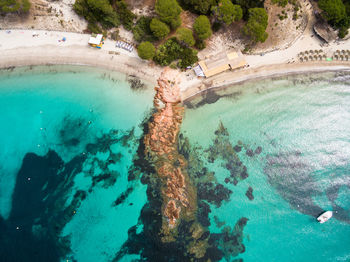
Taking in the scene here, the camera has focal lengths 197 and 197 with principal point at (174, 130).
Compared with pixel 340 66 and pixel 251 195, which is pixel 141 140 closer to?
pixel 251 195

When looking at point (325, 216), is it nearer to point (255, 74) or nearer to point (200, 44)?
point (255, 74)

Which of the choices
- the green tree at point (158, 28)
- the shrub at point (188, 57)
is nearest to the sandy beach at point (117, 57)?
the shrub at point (188, 57)

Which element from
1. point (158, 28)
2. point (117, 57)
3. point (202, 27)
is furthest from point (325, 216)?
point (117, 57)

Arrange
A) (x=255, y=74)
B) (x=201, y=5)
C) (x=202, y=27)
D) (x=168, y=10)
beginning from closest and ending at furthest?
(x=168, y=10) → (x=201, y=5) → (x=202, y=27) → (x=255, y=74)

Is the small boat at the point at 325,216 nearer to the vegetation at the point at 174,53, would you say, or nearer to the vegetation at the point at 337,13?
the vegetation at the point at 337,13

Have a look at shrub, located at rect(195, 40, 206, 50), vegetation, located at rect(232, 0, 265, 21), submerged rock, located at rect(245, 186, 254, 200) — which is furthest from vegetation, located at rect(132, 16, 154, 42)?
submerged rock, located at rect(245, 186, 254, 200)

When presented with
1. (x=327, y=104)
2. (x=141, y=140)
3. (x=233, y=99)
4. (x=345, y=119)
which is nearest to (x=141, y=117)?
(x=141, y=140)
